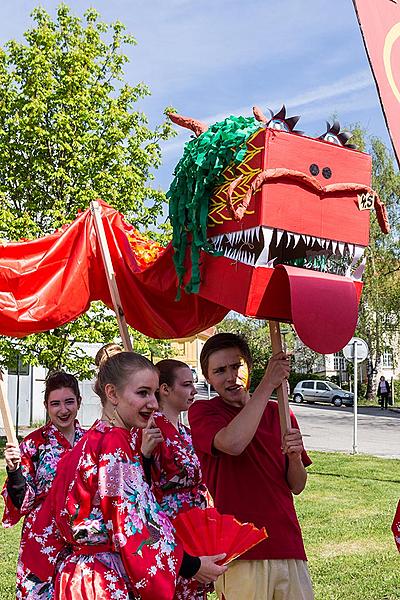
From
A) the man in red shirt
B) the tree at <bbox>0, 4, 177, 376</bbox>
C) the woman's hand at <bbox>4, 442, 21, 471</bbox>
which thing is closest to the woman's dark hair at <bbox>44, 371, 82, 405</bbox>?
the woman's hand at <bbox>4, 442, 21, 471</bbox>

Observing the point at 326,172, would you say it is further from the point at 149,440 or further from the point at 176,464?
the point at 176,464

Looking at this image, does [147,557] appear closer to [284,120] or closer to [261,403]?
[261,403]

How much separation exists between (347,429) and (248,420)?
67.6 ft

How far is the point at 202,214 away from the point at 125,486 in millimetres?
1145

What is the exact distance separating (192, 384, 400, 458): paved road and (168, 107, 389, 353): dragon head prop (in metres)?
13.7

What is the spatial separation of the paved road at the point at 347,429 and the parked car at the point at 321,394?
2.17 ft

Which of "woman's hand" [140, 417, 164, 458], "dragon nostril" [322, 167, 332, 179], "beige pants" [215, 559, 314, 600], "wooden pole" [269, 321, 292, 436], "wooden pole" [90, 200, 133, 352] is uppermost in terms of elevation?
"dragon nostril" [322, 167, 332, 179]

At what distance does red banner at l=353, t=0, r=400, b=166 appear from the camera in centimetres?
263

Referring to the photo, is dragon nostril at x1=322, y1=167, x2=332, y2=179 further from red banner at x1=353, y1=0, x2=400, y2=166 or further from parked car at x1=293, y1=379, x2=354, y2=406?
parked car at x1=293, y1=379, x2=354, y2=406

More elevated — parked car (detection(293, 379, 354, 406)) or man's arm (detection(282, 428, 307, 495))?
man's arm (detection(282, 428, 307, 495))

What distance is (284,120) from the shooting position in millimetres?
2906

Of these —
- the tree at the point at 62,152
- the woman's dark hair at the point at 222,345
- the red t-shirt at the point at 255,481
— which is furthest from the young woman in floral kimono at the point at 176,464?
the tree at the point at 62,152

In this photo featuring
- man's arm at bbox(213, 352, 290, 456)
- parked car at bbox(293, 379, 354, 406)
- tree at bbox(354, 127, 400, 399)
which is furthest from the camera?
parked car at bbox(293, 379, 354, 406)

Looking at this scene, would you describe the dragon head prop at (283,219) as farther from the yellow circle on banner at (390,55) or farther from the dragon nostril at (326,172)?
the yellow circle on banner at (390,55)
